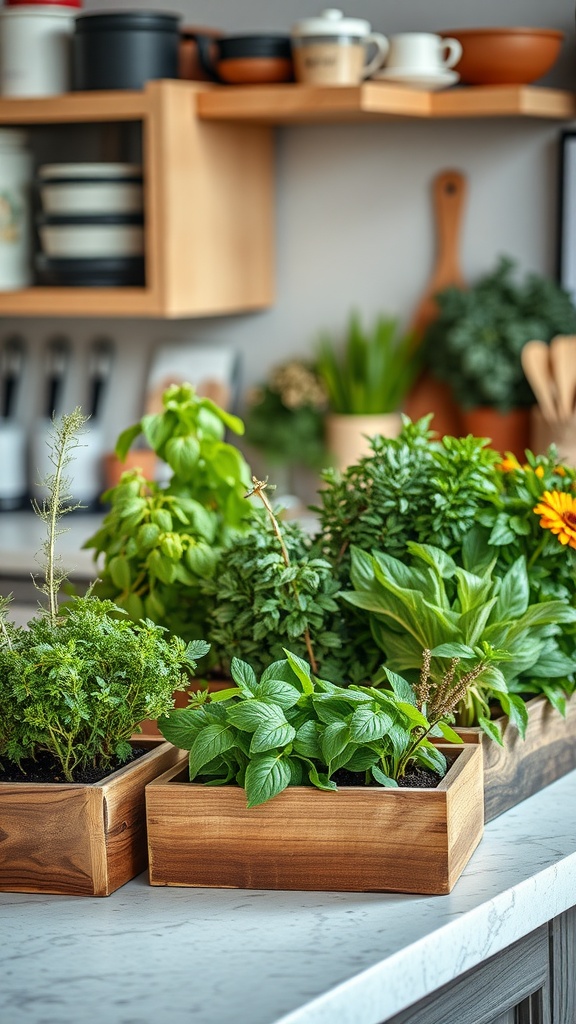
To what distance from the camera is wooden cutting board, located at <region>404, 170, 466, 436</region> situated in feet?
9.30

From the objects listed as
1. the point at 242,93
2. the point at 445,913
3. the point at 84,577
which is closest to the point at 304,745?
the point at 445,913

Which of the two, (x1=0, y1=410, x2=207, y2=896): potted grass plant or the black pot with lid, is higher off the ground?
the black pot with lid

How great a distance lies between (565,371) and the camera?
256 cm

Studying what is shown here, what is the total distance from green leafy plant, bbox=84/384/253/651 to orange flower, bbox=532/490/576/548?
30cm

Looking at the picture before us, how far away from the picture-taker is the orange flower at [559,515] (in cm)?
119

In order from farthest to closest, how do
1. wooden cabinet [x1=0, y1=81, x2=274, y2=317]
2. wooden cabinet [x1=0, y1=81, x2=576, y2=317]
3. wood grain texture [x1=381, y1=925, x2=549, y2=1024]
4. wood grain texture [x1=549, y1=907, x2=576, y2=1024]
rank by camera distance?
wooden cabinet [x1=0, y1=81, x2=274, y2=317] → wooden cabinet [x1=0, y1=81, x2=576, y2=317] → wood grain texture [x1=549, y1=907, x2=576, y2=1024] → wood grain texture [x1=381, y1=925, x2=549, y2=1024]

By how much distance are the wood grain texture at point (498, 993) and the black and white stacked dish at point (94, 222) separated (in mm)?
1964

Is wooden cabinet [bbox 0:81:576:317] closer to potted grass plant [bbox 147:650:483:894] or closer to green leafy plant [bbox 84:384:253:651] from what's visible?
green leafy plant [bbox 84:384:253:651]

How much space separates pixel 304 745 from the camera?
A: 0.98 meters

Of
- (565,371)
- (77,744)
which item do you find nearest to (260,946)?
(77,744)

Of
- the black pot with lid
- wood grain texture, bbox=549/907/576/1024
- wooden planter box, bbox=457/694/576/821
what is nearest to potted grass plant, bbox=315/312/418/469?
the black pot with lid

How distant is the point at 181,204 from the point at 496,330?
2.25ft

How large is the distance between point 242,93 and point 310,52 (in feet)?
0.64

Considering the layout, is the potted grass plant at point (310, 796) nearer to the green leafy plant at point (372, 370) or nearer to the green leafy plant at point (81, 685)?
the green leafy plant at point (81, 685)
